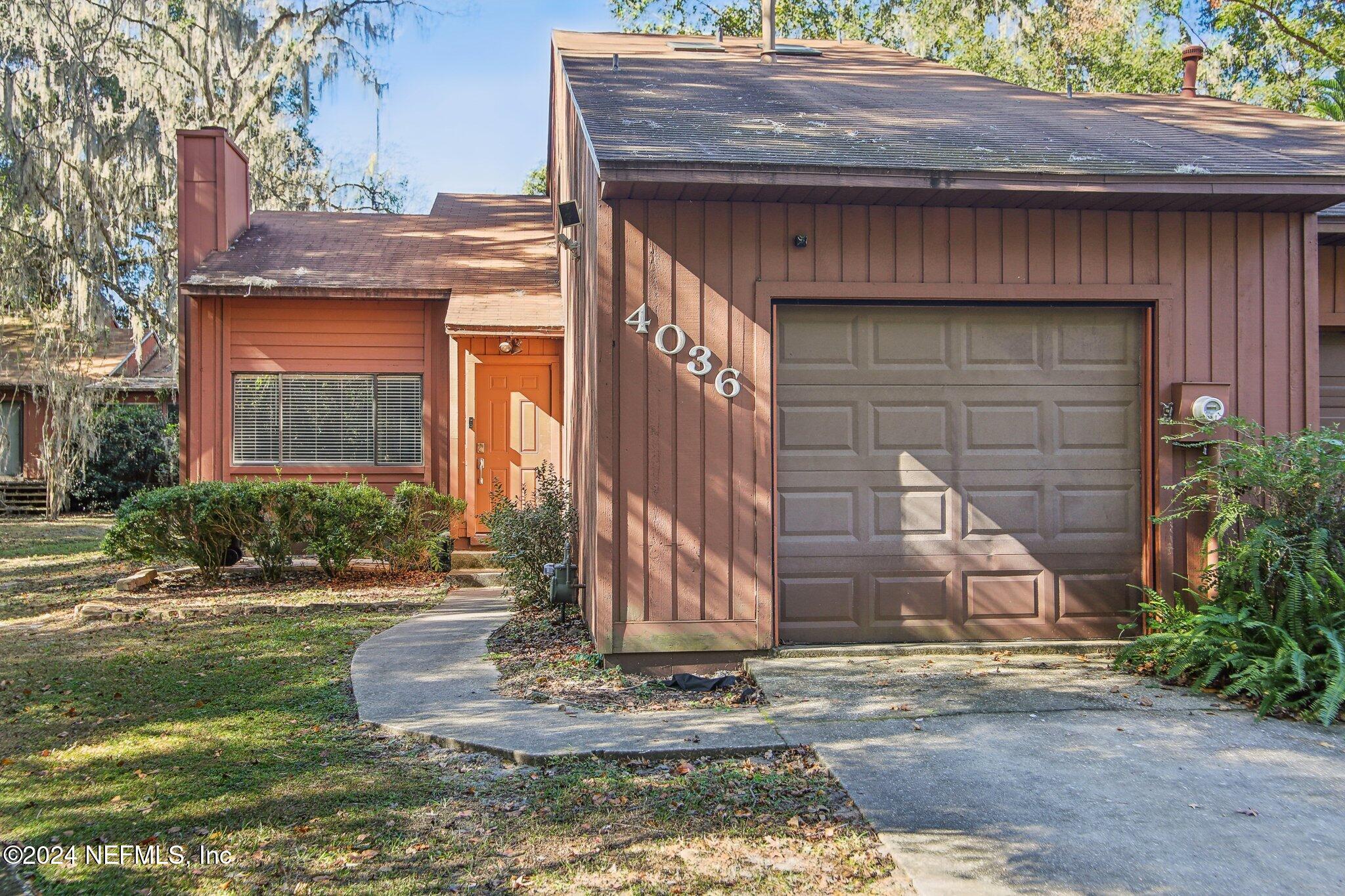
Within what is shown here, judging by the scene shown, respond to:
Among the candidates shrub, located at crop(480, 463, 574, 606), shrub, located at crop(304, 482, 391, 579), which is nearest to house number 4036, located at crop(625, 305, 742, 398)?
shrub, located at crop(480, 463, 574, 606)

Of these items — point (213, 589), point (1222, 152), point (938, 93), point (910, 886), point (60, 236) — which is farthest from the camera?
point (60, 236)

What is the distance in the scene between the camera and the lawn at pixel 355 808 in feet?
10.6

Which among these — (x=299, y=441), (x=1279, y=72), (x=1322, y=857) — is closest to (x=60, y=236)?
(x=299, y=441)

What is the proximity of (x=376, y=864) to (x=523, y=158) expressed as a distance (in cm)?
2745

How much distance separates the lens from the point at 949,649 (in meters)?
5.98

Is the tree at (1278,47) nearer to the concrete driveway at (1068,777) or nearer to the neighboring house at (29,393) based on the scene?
the concrete driveway at (1068,777)

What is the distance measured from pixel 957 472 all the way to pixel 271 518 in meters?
6.85

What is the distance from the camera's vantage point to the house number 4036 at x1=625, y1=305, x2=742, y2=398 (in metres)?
5.69

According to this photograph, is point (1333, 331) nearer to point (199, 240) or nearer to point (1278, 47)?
point (199, 240)

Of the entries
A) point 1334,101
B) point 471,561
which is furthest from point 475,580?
point 1334,101

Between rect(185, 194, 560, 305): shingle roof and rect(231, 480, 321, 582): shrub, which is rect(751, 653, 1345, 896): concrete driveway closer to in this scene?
rect(231, 480, 321, 582): shrub

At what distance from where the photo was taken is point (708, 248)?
5.77 metres

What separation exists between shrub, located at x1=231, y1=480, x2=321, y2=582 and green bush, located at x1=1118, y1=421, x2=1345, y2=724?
7.56 meters

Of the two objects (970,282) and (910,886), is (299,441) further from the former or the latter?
(910,886)
